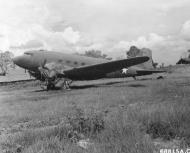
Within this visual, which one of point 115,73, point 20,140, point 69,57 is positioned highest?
point 69,57

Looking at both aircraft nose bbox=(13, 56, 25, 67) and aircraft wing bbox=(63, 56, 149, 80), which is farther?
aircraft nose bbox=(13, 56, 25, 67)

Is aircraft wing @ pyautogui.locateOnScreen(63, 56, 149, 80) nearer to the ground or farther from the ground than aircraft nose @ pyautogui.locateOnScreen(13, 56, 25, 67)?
nearer to the ground

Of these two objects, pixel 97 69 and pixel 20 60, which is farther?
pixel 20 60

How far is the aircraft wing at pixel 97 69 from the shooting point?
19078 mm

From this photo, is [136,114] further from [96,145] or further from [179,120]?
[96,145]

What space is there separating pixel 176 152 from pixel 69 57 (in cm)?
1791

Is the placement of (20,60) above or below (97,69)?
above

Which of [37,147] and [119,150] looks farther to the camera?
[37,147]

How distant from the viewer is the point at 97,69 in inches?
800

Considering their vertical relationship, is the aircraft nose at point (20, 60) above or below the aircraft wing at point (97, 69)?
above

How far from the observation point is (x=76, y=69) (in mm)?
19578

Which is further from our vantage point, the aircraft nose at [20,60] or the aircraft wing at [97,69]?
the aircraft nose at [20,60]

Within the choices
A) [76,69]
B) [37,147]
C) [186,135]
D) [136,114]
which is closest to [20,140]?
[37,147]

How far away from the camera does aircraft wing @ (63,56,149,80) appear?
1908cm
